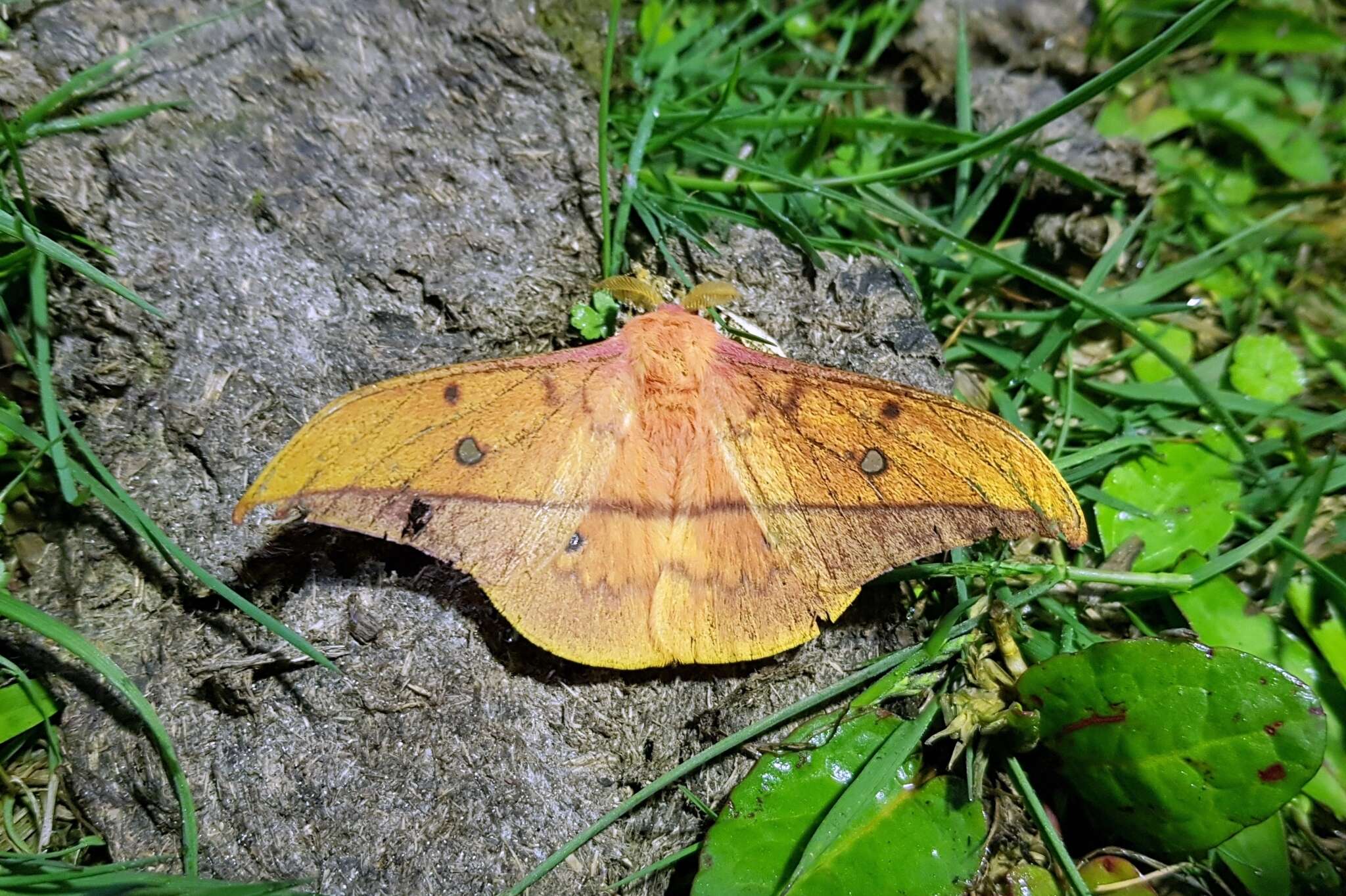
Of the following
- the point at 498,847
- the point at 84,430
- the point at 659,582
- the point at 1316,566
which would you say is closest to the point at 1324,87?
the point at 1316,566

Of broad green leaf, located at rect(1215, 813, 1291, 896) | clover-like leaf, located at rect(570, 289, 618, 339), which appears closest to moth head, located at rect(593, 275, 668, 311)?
clover-like leaf, located at rect(570, 289, 618, 339)

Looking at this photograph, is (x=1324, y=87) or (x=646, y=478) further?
(x=1324, y=87)

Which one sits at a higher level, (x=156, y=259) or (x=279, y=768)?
(x=156, y=259)

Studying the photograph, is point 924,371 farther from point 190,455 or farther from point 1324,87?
point 1324,87

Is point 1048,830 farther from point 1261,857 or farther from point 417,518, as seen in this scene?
point 417,518

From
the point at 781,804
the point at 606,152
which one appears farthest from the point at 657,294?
the point at 781,804

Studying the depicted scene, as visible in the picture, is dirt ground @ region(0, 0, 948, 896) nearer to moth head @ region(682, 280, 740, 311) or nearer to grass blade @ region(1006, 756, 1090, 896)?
moth head @ region(682, 280, 740, 311)

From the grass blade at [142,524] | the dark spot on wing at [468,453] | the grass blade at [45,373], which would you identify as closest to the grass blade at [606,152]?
the dark spot on wing at [468,453]
